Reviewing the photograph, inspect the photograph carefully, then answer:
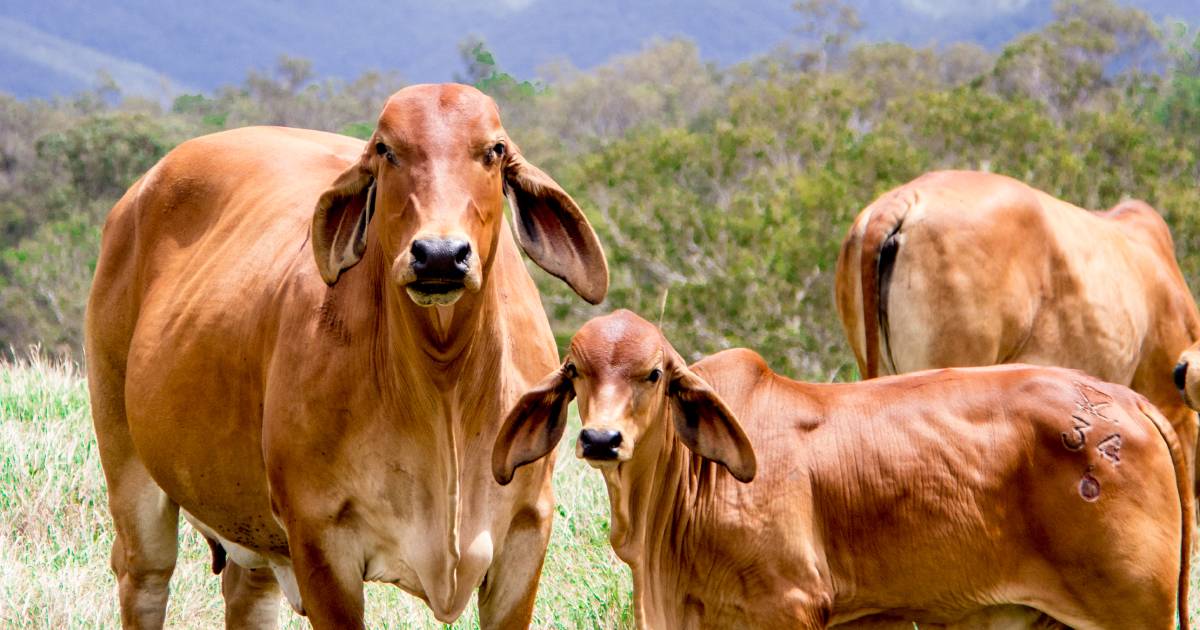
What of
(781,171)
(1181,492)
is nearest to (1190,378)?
(1181,492)

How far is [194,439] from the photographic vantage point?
4797 mm

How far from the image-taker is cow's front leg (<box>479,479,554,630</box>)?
4270 millimetres

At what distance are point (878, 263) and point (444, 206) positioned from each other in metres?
3.47

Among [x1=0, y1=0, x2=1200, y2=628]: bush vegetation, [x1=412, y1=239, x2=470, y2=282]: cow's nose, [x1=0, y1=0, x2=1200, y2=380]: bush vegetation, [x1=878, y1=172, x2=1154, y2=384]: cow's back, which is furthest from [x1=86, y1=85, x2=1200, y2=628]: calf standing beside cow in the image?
[x1=0, y1=0, x2=1200, y2=380]: bush vegetation

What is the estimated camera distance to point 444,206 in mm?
3691

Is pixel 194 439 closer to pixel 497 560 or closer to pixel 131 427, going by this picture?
pixel 131 427

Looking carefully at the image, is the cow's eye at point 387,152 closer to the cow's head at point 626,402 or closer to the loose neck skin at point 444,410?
the loose neck skin at point 444,410

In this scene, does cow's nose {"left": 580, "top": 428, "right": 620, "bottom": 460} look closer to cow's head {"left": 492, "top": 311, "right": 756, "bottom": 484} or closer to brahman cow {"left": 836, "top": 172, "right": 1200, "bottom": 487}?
cow's head {"left": 492, "top": 311, "right": 756, "bottom": 484}

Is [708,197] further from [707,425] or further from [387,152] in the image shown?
[387,152]

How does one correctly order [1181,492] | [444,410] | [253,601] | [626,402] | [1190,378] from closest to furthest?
[626,402] → [444,410] → [1181,492] → [1190,378] → [253,601]

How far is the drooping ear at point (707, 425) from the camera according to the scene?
156 inches

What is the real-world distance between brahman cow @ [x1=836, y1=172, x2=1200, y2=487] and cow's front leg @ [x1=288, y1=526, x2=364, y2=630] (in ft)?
10.7

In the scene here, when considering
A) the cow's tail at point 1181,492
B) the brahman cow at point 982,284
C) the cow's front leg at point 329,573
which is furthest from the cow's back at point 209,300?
the brahman cow at point 982,284

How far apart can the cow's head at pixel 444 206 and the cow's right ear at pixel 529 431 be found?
26 cm
